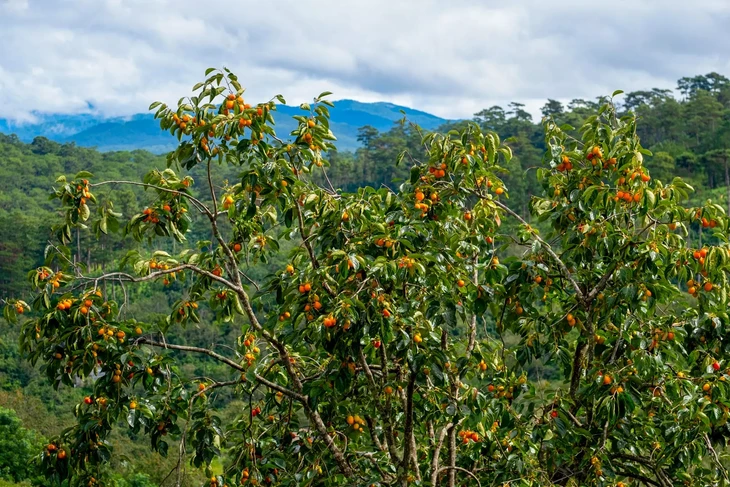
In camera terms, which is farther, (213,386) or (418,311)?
(213,386)

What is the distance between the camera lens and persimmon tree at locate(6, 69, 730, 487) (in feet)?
9.80

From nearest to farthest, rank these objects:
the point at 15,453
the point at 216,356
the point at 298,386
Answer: the point at 216,356
the point at 298,386
the point at 15,453

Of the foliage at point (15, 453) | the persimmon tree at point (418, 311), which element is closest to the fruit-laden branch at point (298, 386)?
the persimmon tree at point (418, 311)

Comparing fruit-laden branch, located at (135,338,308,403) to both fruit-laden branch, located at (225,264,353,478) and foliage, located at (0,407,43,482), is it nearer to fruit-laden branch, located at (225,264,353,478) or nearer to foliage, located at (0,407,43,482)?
fruit-laden branch, located at (225,264,353,478)

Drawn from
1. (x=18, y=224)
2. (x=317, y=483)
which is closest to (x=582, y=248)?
(x=317, y=483)

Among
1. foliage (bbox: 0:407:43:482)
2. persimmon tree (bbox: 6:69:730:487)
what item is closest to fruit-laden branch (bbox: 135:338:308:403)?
persimmon tree (bbox: 6:69:730:487)

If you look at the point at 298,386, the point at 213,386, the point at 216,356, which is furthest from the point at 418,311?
the point at 213,386

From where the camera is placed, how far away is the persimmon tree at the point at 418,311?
299 cm

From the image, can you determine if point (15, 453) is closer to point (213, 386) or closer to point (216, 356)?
point (213, 386)

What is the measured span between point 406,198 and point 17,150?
6768 cm

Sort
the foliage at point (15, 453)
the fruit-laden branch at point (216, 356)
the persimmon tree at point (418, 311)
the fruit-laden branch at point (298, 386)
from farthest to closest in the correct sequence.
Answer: the foliage at point (15, 453)
the fruit-laden branch at point (298, 386)
the fruit-laden branch at point (216, 356)
the persimmon tree at point (418, 311)

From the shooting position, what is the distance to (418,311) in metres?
3.11

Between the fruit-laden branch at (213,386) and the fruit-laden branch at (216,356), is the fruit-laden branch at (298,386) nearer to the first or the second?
the fruit-laden branch at (216,356)

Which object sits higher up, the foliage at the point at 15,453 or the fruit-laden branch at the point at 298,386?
the fruit-laden branch at the point at 298,386
